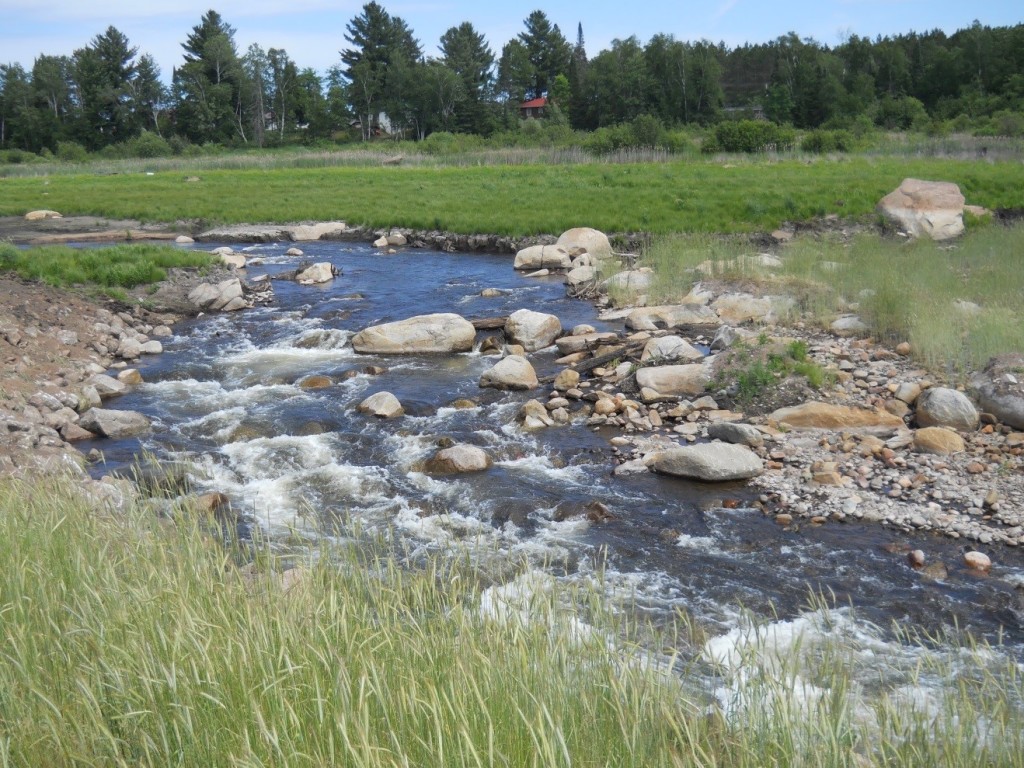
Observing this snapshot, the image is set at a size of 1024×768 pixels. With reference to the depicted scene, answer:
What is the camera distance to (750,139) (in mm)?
44500

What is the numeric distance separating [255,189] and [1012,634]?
37.7 meters

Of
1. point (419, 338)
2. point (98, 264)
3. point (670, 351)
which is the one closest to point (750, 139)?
point (419, 338)

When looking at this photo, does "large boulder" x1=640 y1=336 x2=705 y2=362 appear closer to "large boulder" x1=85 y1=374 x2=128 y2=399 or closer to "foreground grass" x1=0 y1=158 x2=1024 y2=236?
"large boulder" x1=85 y1=374 x2=128 y2=399

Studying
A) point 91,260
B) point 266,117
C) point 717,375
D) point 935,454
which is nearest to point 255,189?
point 91,260

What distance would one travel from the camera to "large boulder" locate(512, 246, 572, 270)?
23656 mm

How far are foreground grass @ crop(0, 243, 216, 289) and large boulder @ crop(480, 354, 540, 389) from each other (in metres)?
10.5

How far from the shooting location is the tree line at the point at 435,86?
3002 inches

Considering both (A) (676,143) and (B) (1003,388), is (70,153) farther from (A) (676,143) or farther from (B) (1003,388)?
(B) (1003,388)

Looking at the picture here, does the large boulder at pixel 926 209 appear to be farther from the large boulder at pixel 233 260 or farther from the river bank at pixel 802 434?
the large boulder at pixel 233 260

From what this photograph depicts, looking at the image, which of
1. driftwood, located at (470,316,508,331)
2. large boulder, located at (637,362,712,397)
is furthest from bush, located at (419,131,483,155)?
large boulder, located at (637,362,712,397)

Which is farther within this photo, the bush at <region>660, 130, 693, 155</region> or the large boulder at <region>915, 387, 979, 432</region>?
the bush at <region>660, 130, 693, 155</region>

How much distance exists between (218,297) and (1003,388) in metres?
16.2

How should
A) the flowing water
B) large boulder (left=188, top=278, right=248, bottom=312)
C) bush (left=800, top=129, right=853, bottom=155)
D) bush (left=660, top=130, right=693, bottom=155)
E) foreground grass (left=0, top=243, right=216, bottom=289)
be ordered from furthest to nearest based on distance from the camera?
bush (left=660, top=130, right=693, bottom=155), bush (left=800, top=129, right=853, bottom=155), large boulder (left=188, top=278, right=248, bottom=312), foreground grass (left=0, top=243, right=216, bottom=289), the flowing water

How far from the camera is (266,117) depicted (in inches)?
3755
